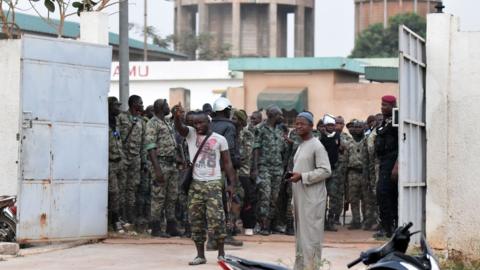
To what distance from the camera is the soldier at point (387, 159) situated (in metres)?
13.6

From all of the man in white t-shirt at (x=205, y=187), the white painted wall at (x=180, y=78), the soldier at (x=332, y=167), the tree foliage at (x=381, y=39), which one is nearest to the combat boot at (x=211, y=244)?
the man in white t-shirt at (x=205, y=187)

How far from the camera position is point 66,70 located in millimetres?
13102

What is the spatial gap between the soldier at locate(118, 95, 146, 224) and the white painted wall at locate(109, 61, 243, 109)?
35.2 m

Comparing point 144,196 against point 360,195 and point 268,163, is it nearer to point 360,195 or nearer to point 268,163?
point 268,163

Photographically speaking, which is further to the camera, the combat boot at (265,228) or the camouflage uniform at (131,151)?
the combat boot at (265,228)

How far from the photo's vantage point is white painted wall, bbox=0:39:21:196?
43.5 feet

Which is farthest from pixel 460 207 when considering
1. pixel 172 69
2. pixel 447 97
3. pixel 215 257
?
pixel 172 69

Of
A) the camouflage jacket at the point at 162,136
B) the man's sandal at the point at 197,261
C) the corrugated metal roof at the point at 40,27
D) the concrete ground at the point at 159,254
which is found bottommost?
the concrete ground at the point at 159,254

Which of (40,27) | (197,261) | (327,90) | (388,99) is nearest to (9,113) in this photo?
Answer: (197,261)

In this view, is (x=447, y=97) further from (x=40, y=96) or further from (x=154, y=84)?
(x=154, y=84)

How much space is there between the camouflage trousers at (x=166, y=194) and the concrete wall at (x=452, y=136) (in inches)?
151

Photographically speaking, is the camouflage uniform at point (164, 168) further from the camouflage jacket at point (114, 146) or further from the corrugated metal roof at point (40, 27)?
the corrugated metal roof at point (40, 27)

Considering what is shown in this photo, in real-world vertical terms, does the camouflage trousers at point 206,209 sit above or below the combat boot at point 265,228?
above

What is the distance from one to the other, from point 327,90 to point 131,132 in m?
25.9
